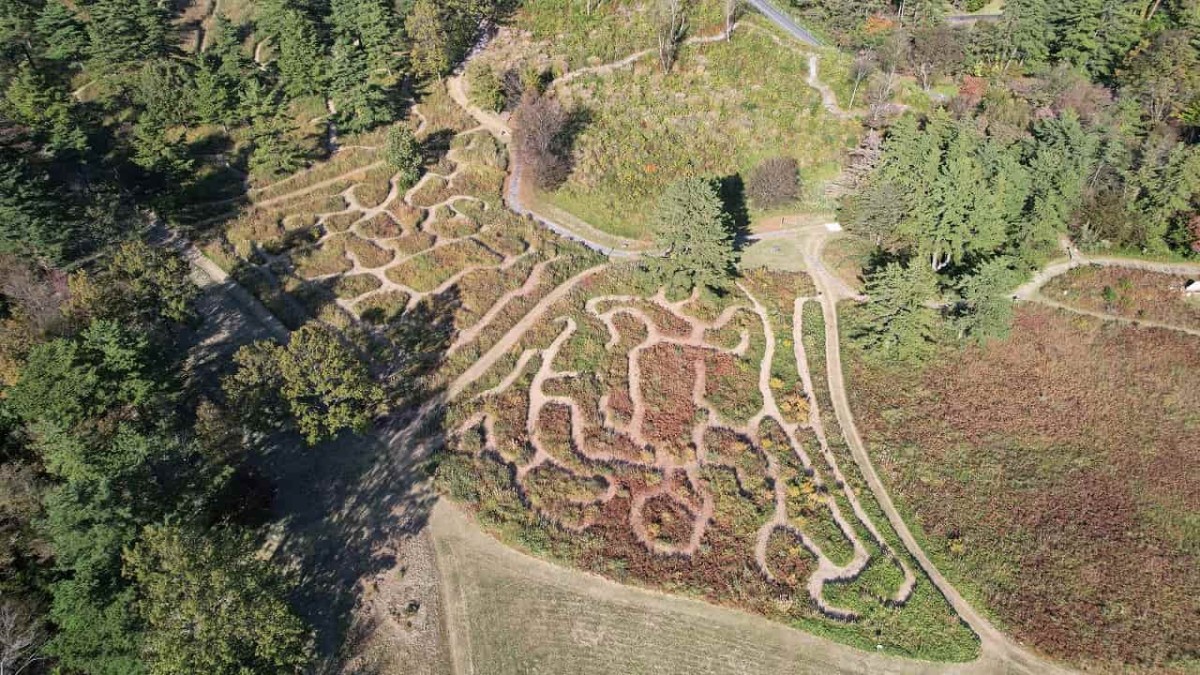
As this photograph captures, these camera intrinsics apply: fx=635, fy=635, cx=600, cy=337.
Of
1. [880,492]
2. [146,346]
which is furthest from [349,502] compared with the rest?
[880,492]

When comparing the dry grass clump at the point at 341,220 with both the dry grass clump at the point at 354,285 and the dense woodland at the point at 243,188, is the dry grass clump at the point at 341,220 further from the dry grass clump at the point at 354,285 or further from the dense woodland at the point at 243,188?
the dry grass clump at the point at 354,285

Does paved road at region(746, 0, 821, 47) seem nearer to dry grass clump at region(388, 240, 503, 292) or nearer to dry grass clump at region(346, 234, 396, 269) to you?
dry grass clump at region(388, 240, 503, 292)

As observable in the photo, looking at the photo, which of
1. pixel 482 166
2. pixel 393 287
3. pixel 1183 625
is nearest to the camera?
pixel 1183 625

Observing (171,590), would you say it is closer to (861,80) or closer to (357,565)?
(357,565)

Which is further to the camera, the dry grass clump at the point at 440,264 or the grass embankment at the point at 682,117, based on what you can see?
the grass embankment at the point at 682,117

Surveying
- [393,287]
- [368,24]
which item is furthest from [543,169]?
[368,24]

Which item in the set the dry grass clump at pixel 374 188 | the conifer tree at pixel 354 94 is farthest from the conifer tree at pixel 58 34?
the dry grass clump at pixel 374 188

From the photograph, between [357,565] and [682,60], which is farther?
[682,60]
